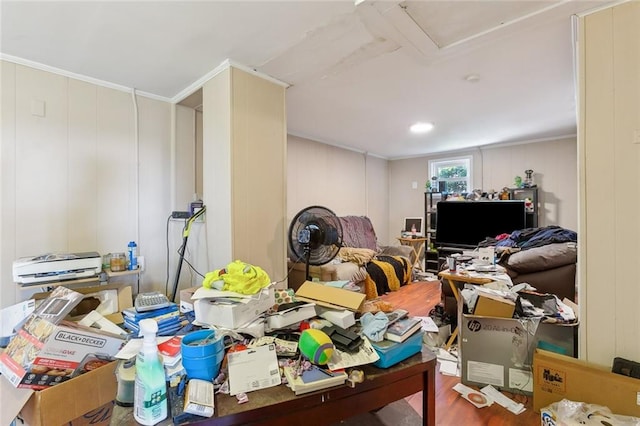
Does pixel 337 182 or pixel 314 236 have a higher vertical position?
pixel 337 182

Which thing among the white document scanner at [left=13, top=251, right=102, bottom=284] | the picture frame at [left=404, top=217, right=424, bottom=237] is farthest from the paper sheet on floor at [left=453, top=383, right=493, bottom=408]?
the picture frame at [left=404, top=217, right=424, bottom=237]

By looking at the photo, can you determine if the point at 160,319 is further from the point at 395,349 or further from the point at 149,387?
the point at 395,349

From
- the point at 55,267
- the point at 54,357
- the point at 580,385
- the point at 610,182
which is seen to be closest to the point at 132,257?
the point at 55,267

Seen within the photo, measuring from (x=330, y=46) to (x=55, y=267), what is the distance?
93.1 inches

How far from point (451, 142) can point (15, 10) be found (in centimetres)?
498

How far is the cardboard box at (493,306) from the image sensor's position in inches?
74.6

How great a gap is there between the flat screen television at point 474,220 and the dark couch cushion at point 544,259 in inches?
74.7

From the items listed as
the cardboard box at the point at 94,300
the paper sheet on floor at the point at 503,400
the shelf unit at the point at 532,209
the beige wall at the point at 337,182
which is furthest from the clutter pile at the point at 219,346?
the shelf unit at the point at 532,209

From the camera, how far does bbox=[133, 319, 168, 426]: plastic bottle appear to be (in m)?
0.72

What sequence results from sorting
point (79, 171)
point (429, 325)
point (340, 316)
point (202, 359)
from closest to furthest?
1. point (202, 359)
2. point (340, 316)
3. point (79, 171)
4. point (429, 325)

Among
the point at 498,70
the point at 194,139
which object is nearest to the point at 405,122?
the point at 498,70

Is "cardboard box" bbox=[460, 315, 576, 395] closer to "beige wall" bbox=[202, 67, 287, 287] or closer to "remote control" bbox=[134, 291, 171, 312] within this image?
"beige wall" bbox=[202, 67, 287, 287]

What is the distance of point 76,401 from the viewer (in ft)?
2.86

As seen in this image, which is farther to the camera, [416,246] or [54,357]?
[416,246]
